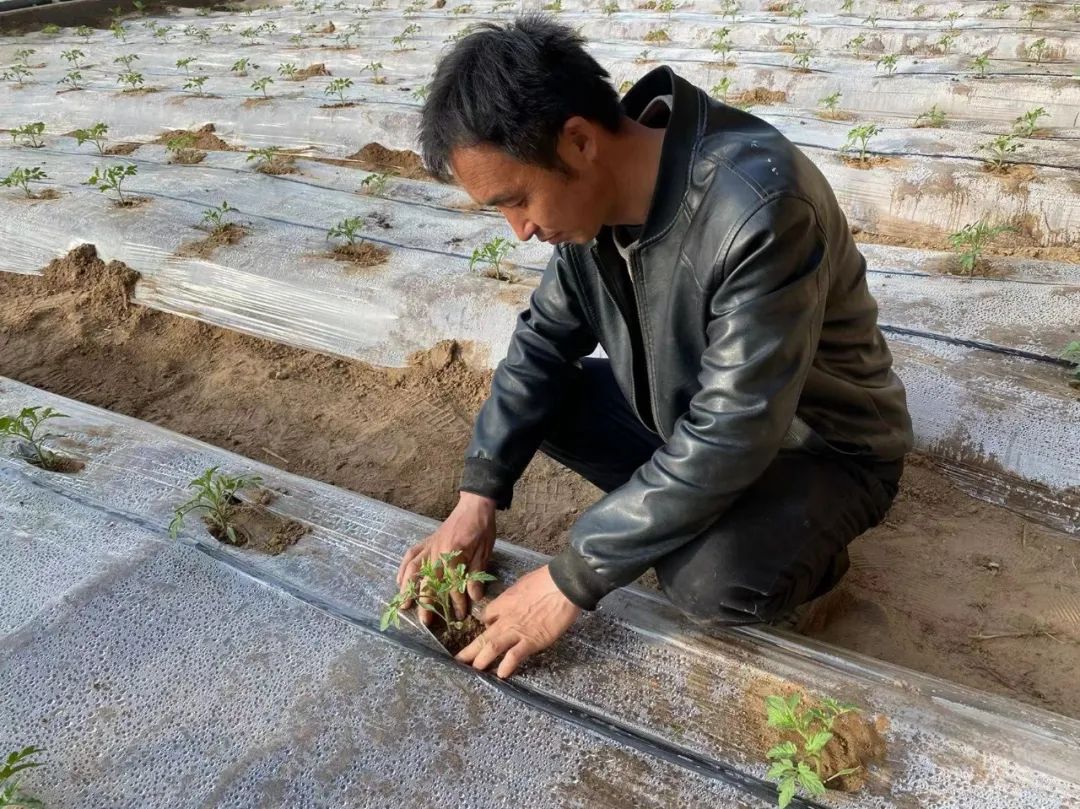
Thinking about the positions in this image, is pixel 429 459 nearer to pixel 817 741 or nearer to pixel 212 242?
pixel 212 242

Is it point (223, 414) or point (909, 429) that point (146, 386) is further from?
point (909, 429)

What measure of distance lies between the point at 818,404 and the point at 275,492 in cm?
144

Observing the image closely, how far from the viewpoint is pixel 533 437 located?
74.9 inches

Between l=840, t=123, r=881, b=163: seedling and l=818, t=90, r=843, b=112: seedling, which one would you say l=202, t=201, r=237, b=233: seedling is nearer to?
l=840, t=123, r=881, b=163: seedling

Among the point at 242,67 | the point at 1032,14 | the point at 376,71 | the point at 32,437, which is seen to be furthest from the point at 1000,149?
the point at 242,67

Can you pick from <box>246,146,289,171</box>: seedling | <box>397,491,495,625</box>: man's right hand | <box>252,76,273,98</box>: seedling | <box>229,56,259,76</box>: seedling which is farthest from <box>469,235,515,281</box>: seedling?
<box>229,56,259,76</box>: seedling

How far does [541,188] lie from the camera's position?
1.31 meters

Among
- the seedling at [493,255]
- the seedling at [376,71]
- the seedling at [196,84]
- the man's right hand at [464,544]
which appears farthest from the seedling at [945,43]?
the man's right hand at [464,544]

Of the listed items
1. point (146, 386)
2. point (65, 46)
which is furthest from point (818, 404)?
point (65, 46)

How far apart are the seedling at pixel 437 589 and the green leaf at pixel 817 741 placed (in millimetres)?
664

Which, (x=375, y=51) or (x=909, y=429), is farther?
(x=375, y=51)

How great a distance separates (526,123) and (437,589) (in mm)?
950

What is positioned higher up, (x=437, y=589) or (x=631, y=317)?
(x=631, y=317)

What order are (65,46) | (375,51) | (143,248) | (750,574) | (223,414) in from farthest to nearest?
(65,46), (375,51), (143,248), (223,414), (750,574)
